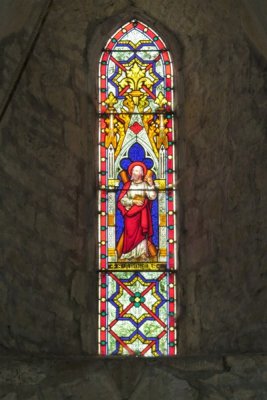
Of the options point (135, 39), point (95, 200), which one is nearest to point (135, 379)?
point (95, 200)

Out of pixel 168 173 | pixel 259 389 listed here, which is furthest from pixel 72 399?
pixel 168 173

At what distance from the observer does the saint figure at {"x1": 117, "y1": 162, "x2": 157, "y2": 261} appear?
998 cm

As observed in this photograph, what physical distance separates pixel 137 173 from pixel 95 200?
0.36 m

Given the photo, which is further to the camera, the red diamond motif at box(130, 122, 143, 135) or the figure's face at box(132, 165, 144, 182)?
the red diamond motif at box(130, 122, 143, 135)

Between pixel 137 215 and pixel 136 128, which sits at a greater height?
pixel 136 128

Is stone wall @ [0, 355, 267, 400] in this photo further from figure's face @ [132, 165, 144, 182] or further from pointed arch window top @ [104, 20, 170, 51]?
pointed arch window top @ [104, 20, 170, 51]

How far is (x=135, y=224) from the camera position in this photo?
10.1 metres

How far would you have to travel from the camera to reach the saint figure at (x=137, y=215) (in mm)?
9984

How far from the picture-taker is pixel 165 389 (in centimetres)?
912

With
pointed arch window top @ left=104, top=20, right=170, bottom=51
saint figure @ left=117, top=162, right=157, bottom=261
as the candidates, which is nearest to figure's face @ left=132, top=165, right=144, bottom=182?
saint figure @ left=117, top=162, right=157, bottom=261

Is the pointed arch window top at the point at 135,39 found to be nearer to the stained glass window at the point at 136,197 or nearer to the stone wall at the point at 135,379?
the stained glass window at the point at 136,197

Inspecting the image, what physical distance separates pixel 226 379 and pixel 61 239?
Answer: 145 cm

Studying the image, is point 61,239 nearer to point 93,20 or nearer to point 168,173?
point 168,173

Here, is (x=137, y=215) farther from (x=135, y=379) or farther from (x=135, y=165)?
(x=135, y=379)
